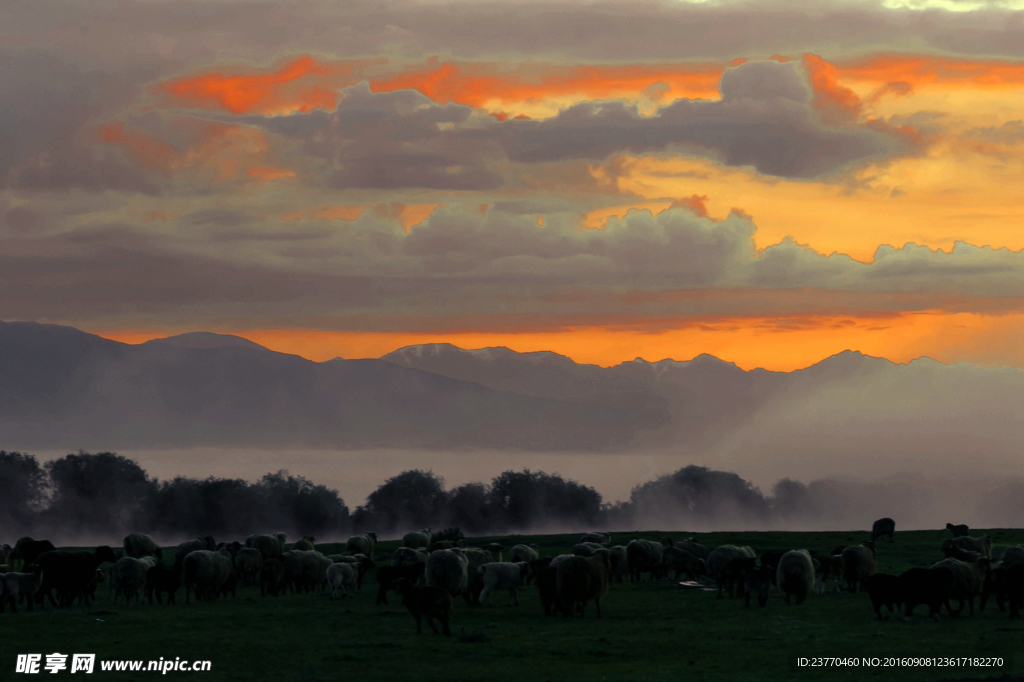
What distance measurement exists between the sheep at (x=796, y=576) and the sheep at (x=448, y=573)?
41.5ft

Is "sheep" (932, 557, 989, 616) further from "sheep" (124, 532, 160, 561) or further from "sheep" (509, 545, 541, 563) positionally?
"sheep" (124, 532, 160, 561)

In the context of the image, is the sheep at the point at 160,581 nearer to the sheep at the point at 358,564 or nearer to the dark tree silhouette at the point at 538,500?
the sheep at the point at 358,564

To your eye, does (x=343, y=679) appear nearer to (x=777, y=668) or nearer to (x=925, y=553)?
(x=777, y=668)

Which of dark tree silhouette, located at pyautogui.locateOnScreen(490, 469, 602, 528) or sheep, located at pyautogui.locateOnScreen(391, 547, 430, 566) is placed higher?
dark tree silhouette, located at pyautogui.locateOnScreen(490, 469, 602, 528)

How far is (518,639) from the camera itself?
35.7 meters

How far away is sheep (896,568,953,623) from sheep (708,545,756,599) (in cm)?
898

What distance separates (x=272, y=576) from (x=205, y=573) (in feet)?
12.3

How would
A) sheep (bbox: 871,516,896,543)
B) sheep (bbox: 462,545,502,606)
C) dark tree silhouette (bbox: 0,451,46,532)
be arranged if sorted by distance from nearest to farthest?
sheep (bbox: 462,545,502,606), sheep (bbox: 871,516,896,543), dark tree silhouette (bbox: 0,451,46,532)

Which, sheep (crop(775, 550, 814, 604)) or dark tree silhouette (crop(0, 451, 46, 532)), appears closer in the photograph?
sheep (crop(775, 550, 814, 604))

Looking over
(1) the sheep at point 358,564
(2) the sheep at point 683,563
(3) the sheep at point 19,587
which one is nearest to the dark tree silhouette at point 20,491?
(1) the sheep at point 358,564

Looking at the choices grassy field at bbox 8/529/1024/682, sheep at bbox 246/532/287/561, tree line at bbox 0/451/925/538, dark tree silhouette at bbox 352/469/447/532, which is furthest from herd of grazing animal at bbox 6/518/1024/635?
dark tree silhouette at bbox 352/469/447/532

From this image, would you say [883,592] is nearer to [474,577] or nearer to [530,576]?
[474,577]

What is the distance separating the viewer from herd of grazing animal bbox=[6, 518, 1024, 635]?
4022 cm

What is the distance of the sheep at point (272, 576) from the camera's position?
52.9 m
